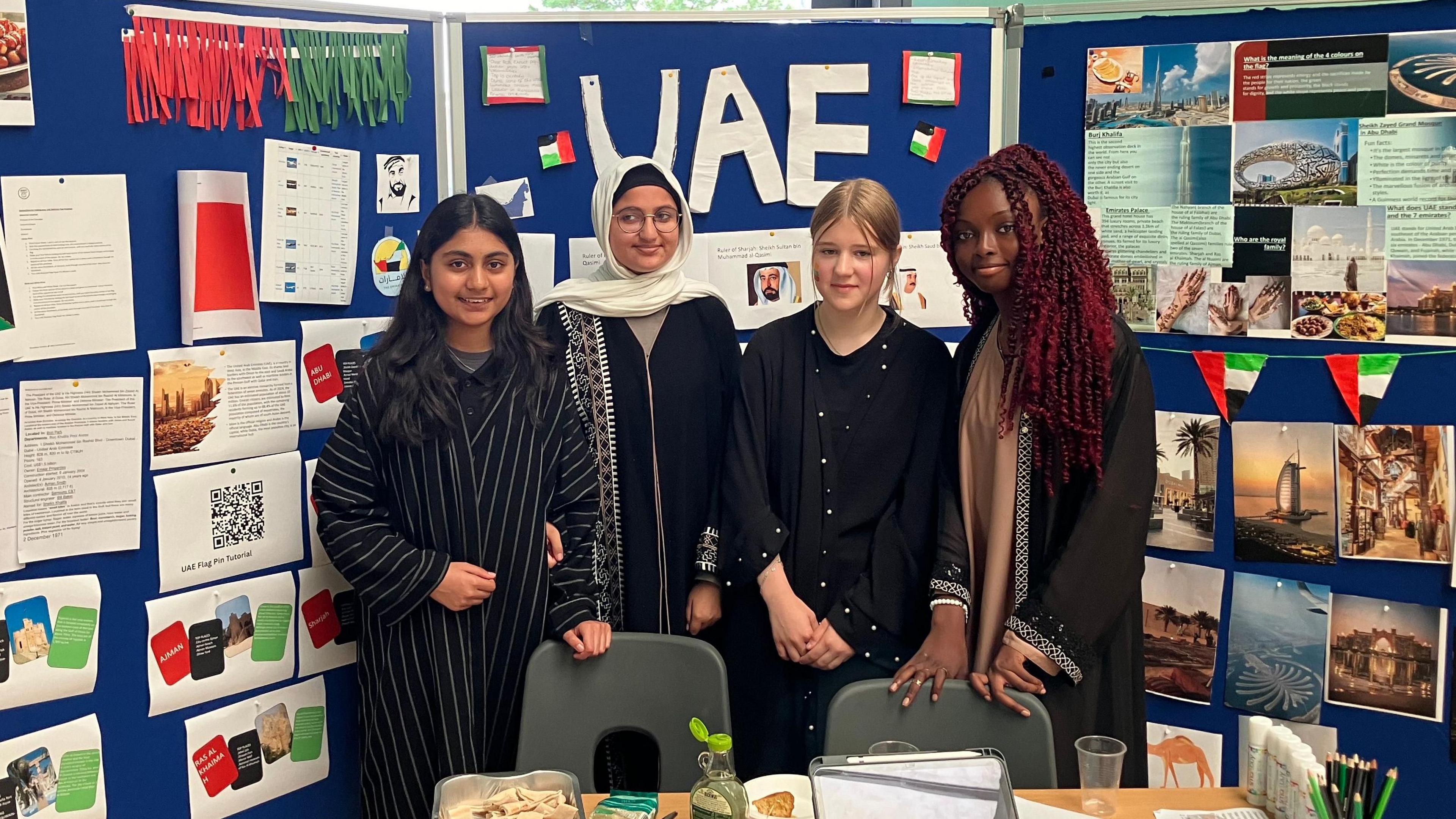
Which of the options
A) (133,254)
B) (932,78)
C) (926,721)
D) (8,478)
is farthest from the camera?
(932,78)

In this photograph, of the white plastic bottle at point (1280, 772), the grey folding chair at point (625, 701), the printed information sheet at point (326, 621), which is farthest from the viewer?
the printed information sheet at point (326, 621)

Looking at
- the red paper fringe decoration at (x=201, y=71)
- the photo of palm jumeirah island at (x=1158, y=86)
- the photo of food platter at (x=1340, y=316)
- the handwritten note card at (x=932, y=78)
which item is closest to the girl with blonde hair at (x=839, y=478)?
the handwritten note card at (x=932, y=78)

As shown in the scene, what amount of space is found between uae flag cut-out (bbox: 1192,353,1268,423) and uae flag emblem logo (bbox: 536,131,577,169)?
1556 millimetres

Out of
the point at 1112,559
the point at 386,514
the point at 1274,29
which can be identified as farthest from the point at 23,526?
the point at 1274,29

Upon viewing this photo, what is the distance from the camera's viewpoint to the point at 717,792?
1380 mm

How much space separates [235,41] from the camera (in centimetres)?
219

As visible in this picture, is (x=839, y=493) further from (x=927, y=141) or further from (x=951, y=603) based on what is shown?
(x=927, y=141)

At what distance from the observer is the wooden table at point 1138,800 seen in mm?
1534

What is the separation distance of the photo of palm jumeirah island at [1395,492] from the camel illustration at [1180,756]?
576 mm

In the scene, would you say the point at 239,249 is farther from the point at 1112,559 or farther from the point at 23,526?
the point at 1112,559

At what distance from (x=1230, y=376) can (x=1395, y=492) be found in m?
0.42

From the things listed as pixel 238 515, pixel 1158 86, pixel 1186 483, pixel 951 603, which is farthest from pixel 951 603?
pixel 238 515

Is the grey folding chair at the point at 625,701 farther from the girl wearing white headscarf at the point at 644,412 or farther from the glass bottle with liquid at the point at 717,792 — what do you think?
the glass bottle with liquid at the point at 717,792

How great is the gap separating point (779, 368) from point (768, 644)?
56cm
